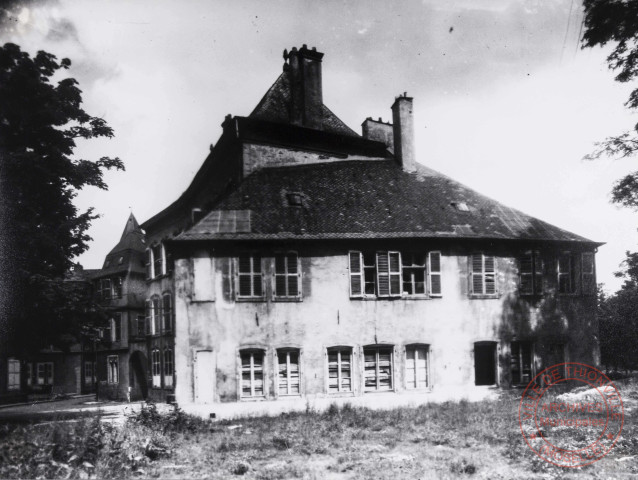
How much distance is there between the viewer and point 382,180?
2262 centimetres

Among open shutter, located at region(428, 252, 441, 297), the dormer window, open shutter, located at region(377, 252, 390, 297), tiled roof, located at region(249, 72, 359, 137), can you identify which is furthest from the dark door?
tiled roof, located at region(249, 72, 359, 137)

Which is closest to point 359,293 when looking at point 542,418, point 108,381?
point 542,418

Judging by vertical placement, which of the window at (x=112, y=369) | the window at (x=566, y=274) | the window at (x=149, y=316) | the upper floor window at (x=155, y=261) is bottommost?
the window at (x=112, y=369)

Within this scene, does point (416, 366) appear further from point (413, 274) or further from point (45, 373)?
point (45, 373)

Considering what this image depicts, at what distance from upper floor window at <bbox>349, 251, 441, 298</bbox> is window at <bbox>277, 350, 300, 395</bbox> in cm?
280

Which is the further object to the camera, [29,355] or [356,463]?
[29,355]

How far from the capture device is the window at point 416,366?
757 inches

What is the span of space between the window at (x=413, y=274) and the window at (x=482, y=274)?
1.75m

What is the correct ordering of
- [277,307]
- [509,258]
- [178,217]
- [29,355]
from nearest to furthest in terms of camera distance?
[29,355] < [277,307] < [509,258] < [178,217]

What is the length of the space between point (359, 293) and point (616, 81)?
9541 mm

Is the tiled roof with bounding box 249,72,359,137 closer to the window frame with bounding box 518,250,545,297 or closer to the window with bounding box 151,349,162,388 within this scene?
the window frame with bounding box 518,250,545,297

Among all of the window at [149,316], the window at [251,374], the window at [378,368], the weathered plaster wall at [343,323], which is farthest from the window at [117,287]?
the window at [378,368]

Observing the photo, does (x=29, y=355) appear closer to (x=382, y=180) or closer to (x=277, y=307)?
(x=277, y=307)

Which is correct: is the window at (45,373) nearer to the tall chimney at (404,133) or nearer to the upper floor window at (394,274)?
the tall chimney at (404,133)
